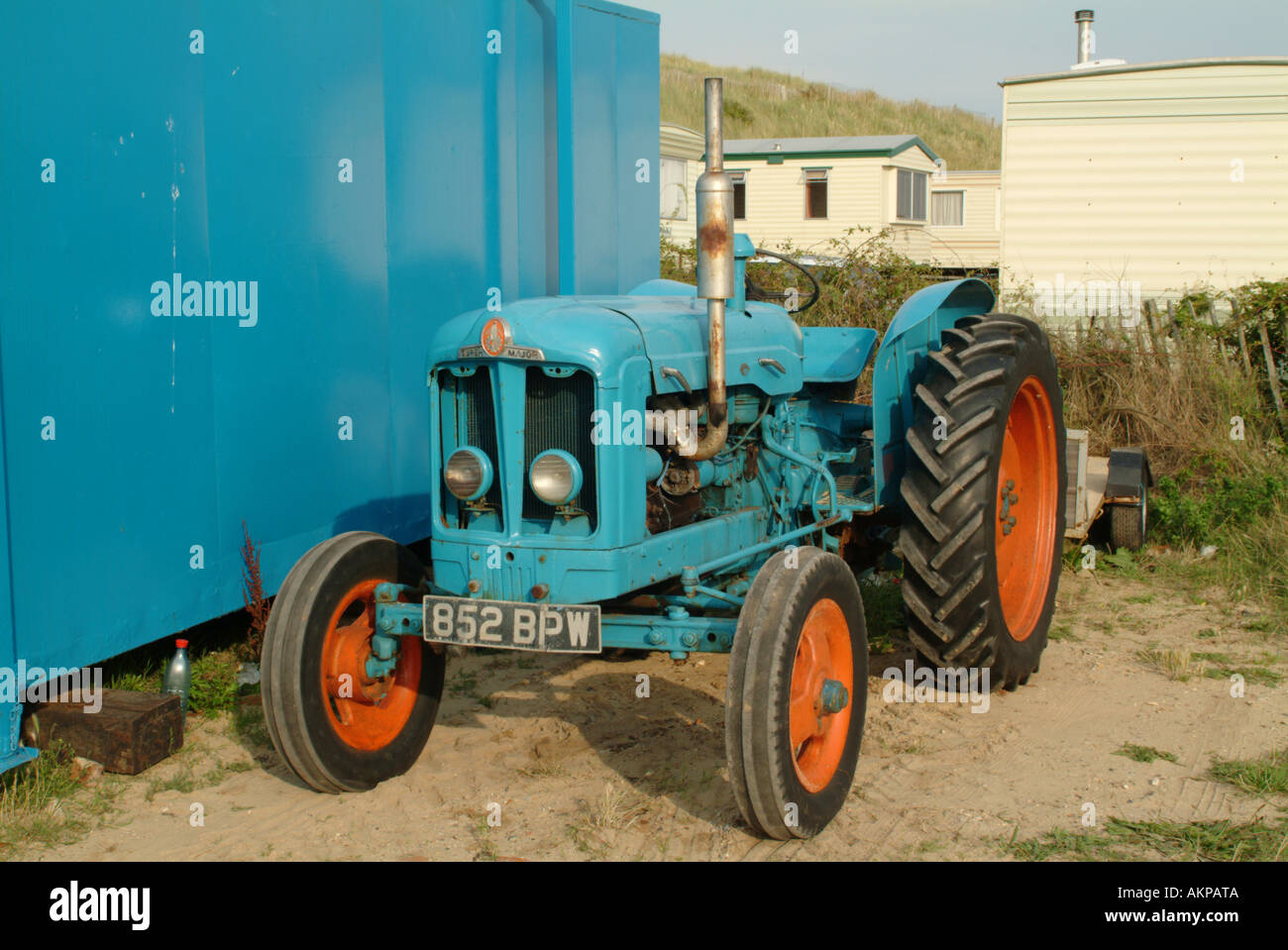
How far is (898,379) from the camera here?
534cm

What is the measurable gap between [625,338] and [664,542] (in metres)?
0.72

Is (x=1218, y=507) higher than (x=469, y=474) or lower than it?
lower

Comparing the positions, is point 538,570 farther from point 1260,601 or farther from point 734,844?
point 1260,601

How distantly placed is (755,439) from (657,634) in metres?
1.33

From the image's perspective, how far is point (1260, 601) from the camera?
6.46 m

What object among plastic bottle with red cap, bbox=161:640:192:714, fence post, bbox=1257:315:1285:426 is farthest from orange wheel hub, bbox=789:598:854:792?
fence post, bbox=1257:315:1285:426

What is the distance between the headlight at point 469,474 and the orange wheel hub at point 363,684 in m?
0.52

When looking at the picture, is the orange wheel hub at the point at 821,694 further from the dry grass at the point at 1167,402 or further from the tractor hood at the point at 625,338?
the dry grass at the point at 1167,402

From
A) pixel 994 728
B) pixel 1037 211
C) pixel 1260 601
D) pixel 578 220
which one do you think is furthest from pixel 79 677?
pixel 1037 211

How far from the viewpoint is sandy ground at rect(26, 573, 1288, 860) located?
3871 millimetres
